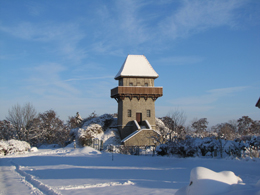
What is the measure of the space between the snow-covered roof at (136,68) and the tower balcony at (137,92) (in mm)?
1983

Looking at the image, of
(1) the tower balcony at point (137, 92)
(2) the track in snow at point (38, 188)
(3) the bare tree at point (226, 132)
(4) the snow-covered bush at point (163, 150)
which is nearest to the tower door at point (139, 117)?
(1) the tower balcony at point (137, 92)

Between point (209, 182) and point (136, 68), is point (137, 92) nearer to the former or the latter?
point (136, 68)

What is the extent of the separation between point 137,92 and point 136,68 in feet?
13.5

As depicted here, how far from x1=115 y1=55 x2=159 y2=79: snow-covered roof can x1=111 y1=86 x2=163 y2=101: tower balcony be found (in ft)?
6.50

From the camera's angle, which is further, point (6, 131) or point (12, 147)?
point (6, 131)

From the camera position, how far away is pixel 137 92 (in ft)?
114

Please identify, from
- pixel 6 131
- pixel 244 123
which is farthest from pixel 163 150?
pixel 244 123

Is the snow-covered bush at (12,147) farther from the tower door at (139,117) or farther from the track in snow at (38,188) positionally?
the track in snow at (38,188)

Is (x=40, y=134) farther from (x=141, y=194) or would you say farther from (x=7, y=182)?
(x=141, y=194)

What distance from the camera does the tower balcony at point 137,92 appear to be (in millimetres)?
34544

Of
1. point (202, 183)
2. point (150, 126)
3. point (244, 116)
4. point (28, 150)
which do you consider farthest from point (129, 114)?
point (244, 116)

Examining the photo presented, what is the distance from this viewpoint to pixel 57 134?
151 ft

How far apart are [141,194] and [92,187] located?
76.4 inches

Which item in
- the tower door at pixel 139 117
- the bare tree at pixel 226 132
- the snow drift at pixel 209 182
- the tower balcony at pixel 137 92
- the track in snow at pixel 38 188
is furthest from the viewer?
the tower door at pixel 139 117
